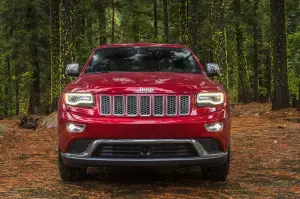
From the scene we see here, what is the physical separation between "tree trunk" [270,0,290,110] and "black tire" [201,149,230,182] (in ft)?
34.8

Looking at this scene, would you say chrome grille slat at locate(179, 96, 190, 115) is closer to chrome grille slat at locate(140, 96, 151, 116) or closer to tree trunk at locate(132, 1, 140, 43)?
chrome grille slat at locate(140, 96, 151, 116)

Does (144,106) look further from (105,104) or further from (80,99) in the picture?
(80,99)

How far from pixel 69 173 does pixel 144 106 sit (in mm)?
1481

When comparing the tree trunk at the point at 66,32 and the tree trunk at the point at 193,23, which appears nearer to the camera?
the tree trunk at the point at 66,32

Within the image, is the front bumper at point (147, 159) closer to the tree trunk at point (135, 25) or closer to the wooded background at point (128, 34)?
the wooded background at point (128, 34)

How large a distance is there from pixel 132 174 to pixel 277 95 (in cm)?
1069

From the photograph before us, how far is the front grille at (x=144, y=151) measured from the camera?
4.98 m

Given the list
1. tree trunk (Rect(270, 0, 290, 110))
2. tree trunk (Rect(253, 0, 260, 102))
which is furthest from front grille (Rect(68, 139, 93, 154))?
tree trunk (Rect(253, 0, 260, 102))

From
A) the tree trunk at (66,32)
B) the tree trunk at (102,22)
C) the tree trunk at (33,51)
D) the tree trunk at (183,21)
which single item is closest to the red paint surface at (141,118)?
the tree trunk at (66,32)

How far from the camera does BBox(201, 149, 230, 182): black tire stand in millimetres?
5598

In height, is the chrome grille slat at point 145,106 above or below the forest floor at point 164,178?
above

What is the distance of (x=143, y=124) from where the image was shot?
4871mm

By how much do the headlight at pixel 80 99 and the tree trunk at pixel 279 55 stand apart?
38.7 feet

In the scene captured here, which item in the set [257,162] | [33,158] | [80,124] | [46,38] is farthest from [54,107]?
[80,124]
